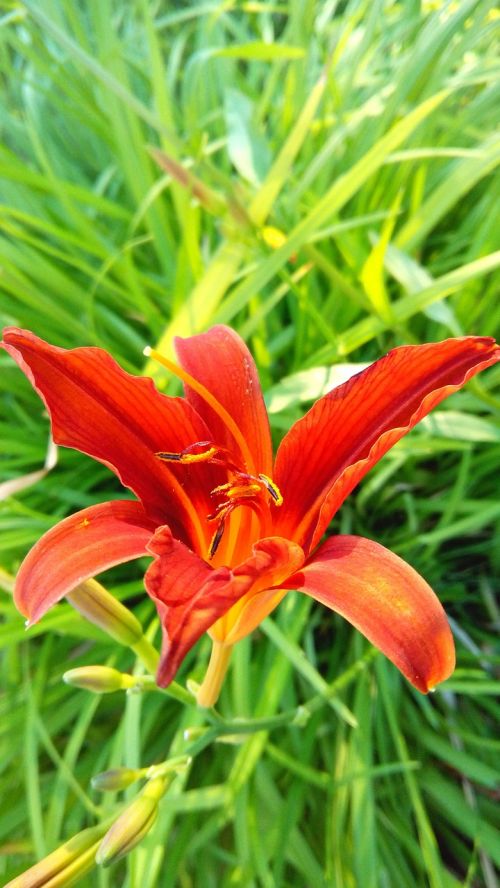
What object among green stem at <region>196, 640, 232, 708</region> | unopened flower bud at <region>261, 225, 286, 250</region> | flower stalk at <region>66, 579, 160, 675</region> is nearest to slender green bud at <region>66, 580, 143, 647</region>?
flower stalk at <region>66, 579, 160, 675</region>

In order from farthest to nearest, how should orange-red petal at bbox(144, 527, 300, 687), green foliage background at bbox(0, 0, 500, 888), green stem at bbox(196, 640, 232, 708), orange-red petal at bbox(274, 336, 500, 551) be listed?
green foliage background at bbox(0, 0, 500, 888), green stem at bbox(196, 640, 232, 708), orange-red petal at bbox(274, 336, 500, 551), orange-red petal at bbox(144, 527, 300, 687)

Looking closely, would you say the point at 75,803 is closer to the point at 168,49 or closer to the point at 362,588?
the point at 362,588

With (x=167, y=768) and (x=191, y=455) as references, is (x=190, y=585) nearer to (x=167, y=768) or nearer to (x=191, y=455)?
(x=191, y=455)

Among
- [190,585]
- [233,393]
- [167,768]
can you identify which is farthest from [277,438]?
[190,585]

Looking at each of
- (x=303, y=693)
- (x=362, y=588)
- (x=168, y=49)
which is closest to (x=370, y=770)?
(x=303, y=693)

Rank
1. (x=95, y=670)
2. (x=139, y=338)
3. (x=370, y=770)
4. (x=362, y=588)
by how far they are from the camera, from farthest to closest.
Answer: (x=139, y=338)
(x=370, y=770)
(x=95, y=670)
(x=362, y=588)

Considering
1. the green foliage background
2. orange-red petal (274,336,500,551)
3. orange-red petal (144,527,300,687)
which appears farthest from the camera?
the green foliage background

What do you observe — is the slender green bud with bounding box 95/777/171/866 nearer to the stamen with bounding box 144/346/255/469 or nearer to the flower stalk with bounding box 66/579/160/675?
the flower stalk with bounding box 66/579/160/675

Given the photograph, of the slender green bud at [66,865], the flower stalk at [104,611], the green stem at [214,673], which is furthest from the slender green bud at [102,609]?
the slender green bud at [66,865]
